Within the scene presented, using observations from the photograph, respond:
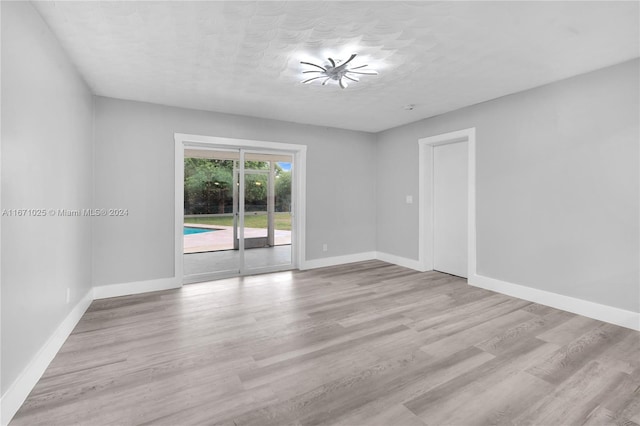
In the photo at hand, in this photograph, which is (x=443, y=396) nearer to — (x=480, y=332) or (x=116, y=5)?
(x=480, y=332)

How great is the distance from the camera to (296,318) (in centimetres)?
331

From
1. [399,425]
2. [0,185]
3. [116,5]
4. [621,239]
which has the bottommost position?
[399,425]

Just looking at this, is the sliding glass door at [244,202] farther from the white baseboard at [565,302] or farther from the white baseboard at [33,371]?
the white baseboard at [565,302]

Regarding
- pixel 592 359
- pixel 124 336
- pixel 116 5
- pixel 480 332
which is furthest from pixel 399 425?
pixel 116 5

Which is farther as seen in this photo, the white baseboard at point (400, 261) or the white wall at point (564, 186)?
the white baseboard at point (400, 261)

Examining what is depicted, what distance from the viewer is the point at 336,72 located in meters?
3.18

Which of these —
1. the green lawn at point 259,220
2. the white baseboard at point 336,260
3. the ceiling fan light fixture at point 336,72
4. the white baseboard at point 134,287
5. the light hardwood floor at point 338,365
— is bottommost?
the light hardwood floor at point 338,365

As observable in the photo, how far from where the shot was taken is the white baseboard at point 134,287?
4012mm

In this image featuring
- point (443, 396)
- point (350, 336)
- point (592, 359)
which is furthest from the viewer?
point (350, 336)

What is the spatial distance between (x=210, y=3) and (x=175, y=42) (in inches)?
27.4

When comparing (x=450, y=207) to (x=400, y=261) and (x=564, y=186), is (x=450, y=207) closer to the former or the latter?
(x=400, y=261)

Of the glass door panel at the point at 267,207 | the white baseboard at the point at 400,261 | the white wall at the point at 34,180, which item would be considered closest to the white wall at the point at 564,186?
the white baseboard at the point at 400,261

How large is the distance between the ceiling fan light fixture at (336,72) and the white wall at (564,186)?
2086 mm

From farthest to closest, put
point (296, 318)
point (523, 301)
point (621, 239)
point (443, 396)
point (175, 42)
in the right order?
point (523, 301) → point (296, 318) → point (621, 239) → point (175, 42) → point (443, 396)
